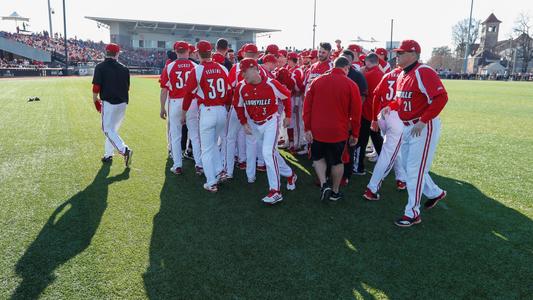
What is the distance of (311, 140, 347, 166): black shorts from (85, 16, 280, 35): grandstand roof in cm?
6457

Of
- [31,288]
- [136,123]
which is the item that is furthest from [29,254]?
[136,123]

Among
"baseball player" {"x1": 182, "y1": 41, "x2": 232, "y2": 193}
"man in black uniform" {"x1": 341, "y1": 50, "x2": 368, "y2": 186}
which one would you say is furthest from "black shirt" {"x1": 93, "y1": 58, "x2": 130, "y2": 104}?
"man in black uniform" {"x1": 341, "y1": 50, "x2": 368, "y2": 186}

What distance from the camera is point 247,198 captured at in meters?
5.25

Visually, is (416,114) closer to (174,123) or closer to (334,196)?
(334,196)

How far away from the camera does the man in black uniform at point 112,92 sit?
6.46 meters

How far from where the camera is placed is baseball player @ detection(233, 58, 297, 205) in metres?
4.95

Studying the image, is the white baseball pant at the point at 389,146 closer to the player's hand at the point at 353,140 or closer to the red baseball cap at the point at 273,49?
the player's hand at the point at 353,140

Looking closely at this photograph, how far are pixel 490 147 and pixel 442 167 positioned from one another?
233cm

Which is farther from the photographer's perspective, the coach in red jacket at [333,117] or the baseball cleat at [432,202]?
the baseball cleat at [432,202]

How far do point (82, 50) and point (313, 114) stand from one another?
196 feet

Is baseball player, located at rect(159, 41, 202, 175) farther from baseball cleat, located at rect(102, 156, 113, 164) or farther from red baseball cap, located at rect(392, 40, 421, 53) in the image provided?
red baseball cap, located at rect(392, 40, 421, 53)

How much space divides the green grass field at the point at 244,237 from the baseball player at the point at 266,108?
0.40 metres

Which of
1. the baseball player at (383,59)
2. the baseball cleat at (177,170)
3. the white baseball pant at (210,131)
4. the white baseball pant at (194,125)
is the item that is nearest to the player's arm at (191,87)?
the white baseball pant at (210,131)

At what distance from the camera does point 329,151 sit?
16.3ft
